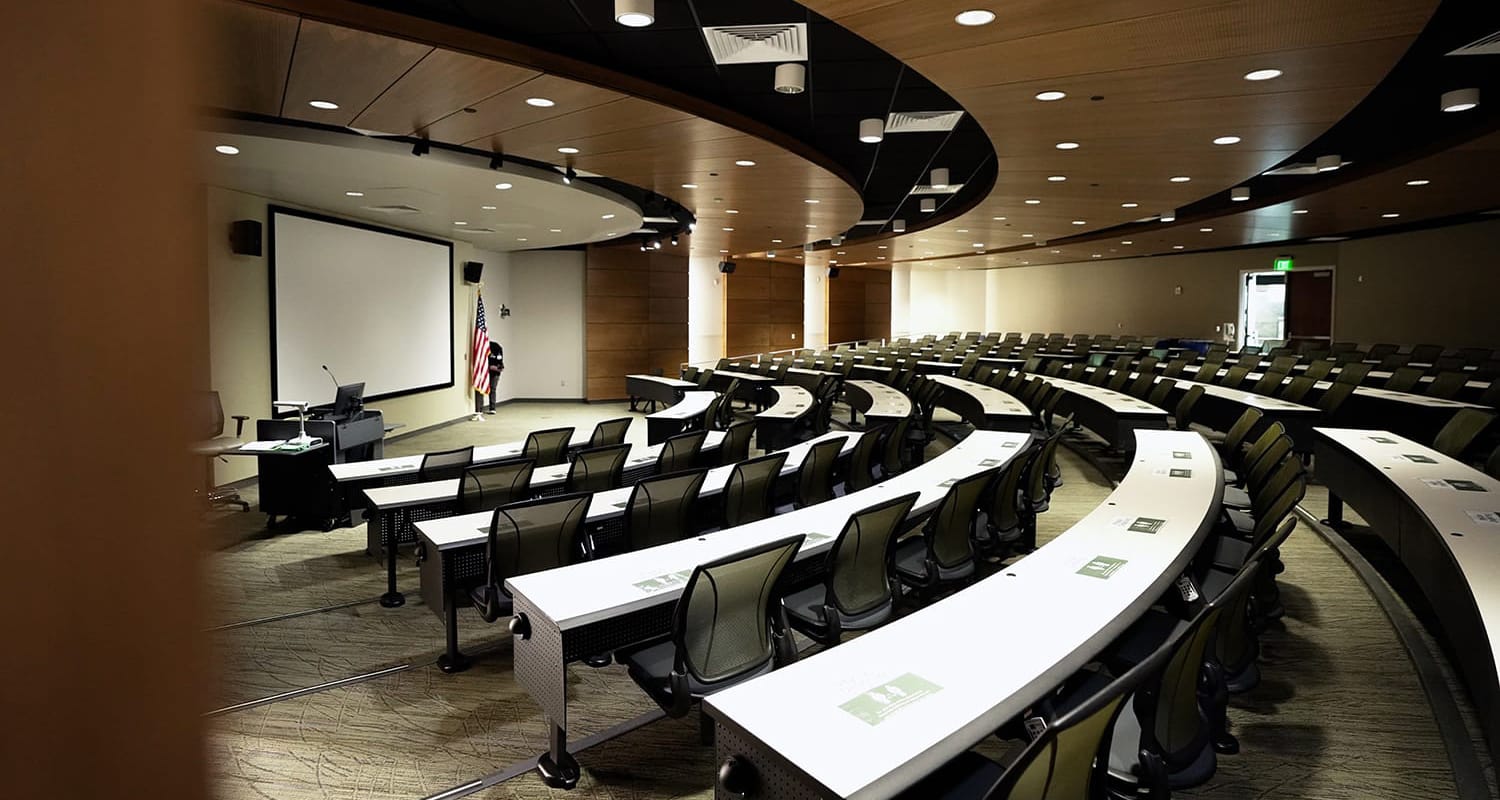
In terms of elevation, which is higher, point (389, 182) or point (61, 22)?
point (389, 182)

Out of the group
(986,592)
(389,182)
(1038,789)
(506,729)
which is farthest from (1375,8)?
(389,182)

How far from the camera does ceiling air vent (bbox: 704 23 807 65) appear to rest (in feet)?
16.9

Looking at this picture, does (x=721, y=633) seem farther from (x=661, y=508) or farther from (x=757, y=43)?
(x=757, y=43)

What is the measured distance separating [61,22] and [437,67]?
5219 millimetres

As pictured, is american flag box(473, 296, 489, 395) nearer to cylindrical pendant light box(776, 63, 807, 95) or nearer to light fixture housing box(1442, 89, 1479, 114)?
cylindrical pendant light box(776, 63, 807, 95)

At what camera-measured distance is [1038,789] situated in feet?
6.35

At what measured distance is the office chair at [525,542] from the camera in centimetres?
410

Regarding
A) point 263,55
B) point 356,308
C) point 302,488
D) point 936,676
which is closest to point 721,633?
point 936,676

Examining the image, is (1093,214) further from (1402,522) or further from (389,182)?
(389,182)

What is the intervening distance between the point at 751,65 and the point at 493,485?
11.3ft

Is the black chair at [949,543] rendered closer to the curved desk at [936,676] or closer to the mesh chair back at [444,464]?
the curved desk at [936,676]

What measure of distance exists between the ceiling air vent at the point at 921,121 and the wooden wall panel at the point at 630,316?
11.2 metres

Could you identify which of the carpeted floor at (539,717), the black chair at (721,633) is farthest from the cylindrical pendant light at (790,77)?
the carpeted floor at (539,717)

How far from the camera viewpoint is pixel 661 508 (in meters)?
4.81
